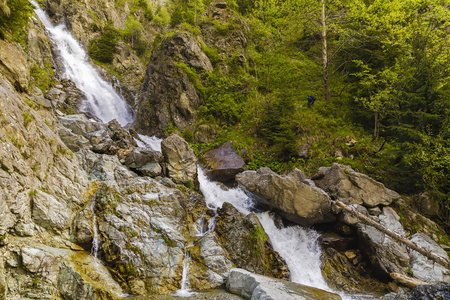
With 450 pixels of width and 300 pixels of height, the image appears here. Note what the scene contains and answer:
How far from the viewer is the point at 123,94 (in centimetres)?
2692

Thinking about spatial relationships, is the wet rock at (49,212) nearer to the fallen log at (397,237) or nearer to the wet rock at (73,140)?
the wet rock at (73,140)

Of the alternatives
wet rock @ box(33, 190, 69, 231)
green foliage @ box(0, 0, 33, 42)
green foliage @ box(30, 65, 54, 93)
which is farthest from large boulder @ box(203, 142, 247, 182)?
green foliage @ box(30, 65, 54, 93)

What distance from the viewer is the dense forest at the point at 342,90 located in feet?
36.4

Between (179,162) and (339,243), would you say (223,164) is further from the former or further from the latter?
(339,243)

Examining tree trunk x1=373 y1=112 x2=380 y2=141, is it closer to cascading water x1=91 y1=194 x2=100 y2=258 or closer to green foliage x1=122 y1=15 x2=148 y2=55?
cascading water x1=91 y1=194 x2=100 y2=258

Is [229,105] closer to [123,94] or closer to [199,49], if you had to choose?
[199,49]

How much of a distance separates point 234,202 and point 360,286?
7.53 metres

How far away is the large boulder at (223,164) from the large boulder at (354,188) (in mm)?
5937

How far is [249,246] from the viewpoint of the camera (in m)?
10.2

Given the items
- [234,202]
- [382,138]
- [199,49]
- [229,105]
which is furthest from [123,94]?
[382,138]

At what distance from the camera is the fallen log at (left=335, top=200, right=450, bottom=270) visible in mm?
8811

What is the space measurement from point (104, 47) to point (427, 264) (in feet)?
123

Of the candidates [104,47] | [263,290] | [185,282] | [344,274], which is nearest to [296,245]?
[344,274]

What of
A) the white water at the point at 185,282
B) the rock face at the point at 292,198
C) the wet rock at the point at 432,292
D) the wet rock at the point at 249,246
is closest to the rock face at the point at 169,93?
the rock face at the point at 292,198
